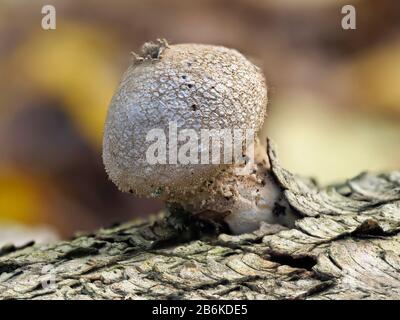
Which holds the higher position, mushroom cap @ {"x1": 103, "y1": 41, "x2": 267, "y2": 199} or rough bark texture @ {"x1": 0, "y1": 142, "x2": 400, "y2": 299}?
mushroom cap @ {"x1": 103, "y1": 41, "x2": 267, "y2": 199}

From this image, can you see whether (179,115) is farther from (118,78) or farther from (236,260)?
(118,78)

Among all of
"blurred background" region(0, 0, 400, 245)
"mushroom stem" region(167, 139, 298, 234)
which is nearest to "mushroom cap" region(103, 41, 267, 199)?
"mushroom stem" region(167, 139, 298, 234)

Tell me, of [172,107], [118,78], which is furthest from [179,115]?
[118,78]

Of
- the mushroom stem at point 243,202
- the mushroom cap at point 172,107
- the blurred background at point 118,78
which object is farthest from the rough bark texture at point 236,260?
the blurred background at point 118,78

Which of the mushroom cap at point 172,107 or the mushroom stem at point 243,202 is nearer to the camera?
the mushroom cap at point 172,107

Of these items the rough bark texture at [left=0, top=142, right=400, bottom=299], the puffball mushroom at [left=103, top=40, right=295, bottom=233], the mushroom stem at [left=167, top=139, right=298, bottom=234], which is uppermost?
the puffball mushroom at [left=103, top=40, right=295, bottom=233]

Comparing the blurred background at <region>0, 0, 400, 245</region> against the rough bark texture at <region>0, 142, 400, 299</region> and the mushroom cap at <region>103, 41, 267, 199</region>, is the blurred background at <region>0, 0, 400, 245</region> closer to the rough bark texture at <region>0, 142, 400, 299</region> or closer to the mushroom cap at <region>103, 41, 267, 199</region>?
the rough bark texture at <region>0, 142, 400, 299</region>

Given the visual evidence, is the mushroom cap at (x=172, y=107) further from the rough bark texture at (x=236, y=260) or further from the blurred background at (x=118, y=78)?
the blurred background at (x=118, y=78)

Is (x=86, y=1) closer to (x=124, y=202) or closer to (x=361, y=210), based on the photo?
(x=124, y=202)
